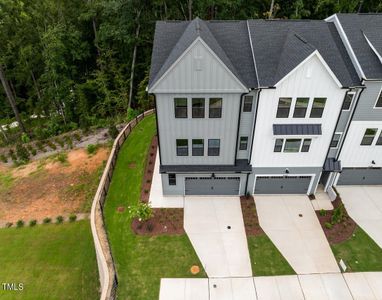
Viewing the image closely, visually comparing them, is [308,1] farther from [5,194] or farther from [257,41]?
[5,194]

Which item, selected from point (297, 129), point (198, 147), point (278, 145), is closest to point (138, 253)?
point (198, 147)

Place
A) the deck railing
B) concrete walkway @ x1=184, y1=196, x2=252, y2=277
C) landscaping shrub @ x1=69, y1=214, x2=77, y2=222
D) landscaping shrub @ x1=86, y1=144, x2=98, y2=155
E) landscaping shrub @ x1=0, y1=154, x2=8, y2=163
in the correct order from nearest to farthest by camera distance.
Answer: the deck railing < concrete walkway @ x1=184, y1=196, x2=252, y2=277 < landscaping shrub @ x1=69, y1=214, x2=77, y2=222 < landscaping shrub @ x1=86, y1=144, x2=98, y2=155 < landscaping shrub @ x1=0, y1=154, x2=8, y2=163

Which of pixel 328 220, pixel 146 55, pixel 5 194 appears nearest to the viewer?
pixel 328 220

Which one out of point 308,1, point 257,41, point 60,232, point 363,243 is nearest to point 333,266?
point 363,243

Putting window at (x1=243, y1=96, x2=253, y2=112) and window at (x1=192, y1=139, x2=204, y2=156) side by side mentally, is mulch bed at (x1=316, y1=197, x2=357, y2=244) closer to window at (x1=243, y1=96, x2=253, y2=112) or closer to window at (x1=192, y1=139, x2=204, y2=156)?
window at (x1=243, y1=96, x2=253, y2=112)

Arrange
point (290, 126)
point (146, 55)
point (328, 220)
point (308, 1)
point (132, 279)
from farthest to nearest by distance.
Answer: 1. point (146, 55)
2. point (308, 1)
3. point (328, 220)
4. point (290, 126)
5. point (132, 279)

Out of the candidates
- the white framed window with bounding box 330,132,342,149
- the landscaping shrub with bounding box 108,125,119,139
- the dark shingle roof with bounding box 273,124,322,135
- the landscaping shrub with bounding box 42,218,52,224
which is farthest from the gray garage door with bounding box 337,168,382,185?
the landscaping shrub with bounding box 42,218,52,224

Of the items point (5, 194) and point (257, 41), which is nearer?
point (257, 41)
